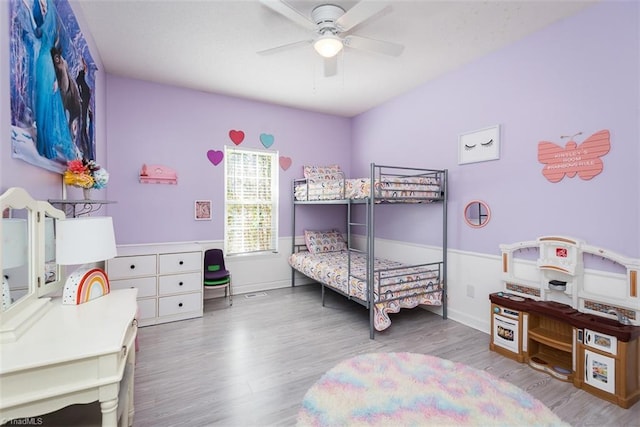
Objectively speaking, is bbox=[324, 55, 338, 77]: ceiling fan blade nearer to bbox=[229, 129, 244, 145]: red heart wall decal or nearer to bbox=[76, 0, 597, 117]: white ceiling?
bbox=[76, 0, 597, 117]: white ceiling

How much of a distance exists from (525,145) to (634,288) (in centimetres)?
137

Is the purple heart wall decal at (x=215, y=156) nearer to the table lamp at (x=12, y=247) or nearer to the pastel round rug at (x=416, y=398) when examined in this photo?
the table lamp at (x=12, y=247)

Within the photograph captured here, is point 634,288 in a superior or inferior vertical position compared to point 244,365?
superior

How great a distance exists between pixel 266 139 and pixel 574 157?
3.58m

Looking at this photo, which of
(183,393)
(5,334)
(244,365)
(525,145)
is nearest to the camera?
(5,334)

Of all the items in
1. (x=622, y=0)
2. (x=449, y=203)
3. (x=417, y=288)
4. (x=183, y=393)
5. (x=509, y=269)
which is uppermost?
(x=622, y=0)

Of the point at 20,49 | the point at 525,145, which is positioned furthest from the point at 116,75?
the point at 525,145

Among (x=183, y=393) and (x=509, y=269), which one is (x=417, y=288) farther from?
(x=183, y=393)

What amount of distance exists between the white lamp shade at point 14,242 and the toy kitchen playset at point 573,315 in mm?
3268

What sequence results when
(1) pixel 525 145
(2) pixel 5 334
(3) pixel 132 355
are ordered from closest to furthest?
(2) pixel 5 334, (3) pixel 132 355, (1) pixel 525 145

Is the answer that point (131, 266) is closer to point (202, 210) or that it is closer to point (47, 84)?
point (202, 210)

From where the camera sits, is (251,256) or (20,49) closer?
(20,49)

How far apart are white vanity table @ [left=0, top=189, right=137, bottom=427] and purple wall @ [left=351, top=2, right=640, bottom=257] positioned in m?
3.17

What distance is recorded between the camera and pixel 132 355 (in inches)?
67.0
